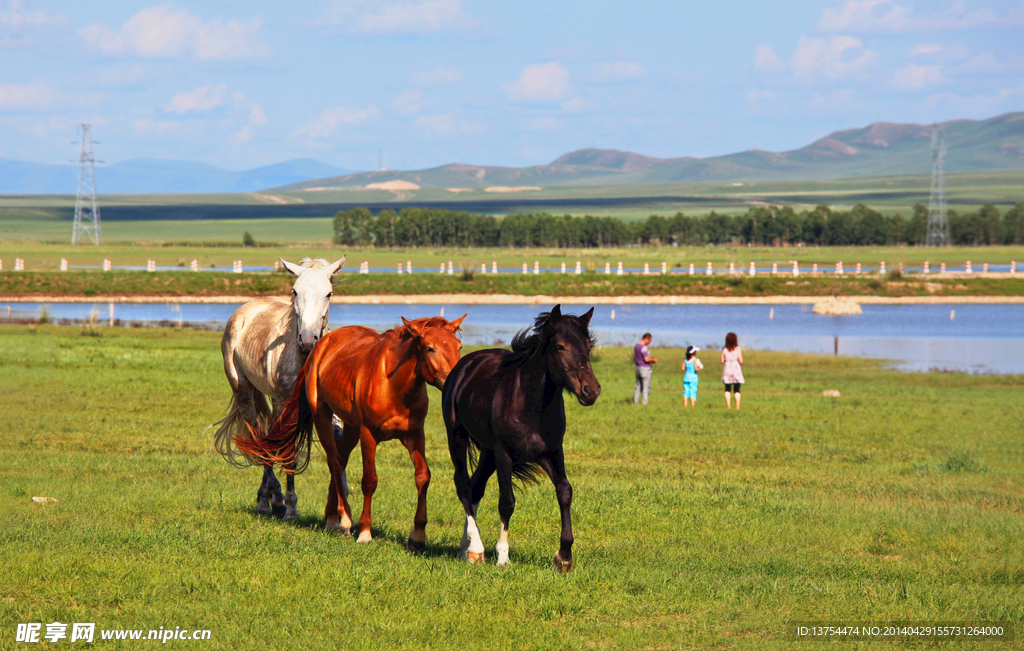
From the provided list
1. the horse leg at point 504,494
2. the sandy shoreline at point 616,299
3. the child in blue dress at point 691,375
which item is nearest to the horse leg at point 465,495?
the horse leg at point 504,494

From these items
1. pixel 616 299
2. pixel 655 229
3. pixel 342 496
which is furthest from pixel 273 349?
pixel 655 229

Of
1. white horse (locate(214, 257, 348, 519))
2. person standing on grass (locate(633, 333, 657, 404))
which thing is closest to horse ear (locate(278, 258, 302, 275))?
white horse (locate(214, 257, 348, 519))

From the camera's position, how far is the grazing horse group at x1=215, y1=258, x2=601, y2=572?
803 centimetres

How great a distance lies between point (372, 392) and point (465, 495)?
1.32 metres

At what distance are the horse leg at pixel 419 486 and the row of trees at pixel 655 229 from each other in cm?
16201

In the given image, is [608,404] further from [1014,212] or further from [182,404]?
[1014,212]

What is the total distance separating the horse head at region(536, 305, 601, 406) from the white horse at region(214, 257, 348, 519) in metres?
2.76

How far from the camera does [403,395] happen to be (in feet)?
29.4

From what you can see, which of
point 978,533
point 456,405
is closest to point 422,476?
point 456,405

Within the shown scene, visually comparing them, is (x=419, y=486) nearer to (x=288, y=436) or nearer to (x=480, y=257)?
(x=288, y=436)

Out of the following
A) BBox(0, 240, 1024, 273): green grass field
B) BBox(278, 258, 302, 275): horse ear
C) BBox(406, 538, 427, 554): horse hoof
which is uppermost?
BBox(0, 240, 1024, 273): green grass field

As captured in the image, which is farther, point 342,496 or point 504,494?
point 342,496

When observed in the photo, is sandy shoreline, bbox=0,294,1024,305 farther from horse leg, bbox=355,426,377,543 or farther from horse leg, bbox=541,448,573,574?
horse leg, bbox=541,448,573,574

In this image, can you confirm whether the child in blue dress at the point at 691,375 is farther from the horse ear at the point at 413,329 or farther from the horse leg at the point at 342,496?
the horse ear at the point at 413,329
